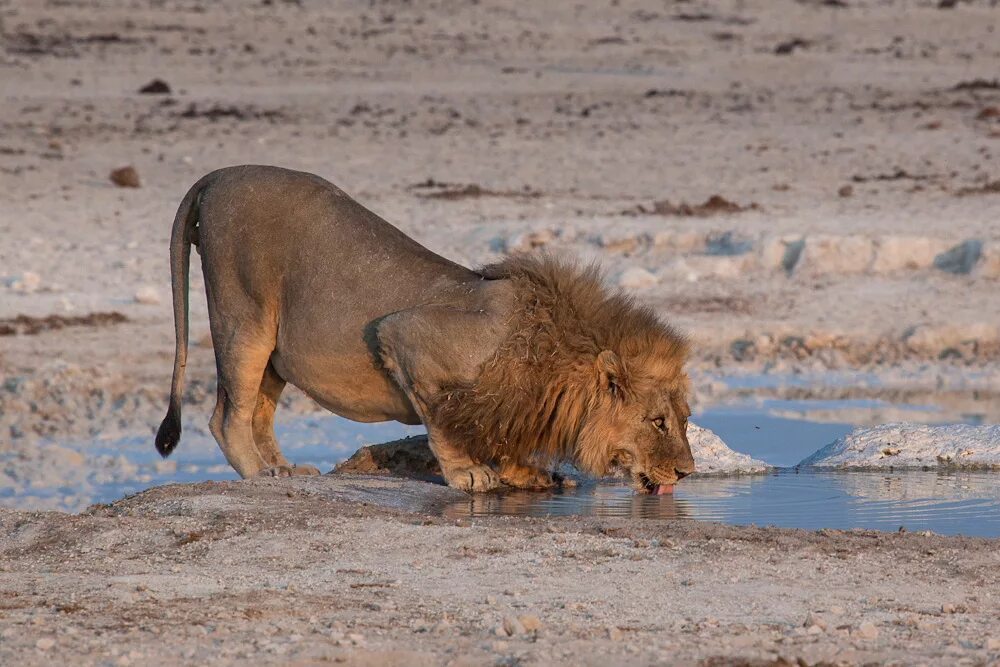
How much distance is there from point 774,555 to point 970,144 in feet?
44.0

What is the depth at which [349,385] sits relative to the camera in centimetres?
717

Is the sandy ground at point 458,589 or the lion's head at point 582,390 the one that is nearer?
the sandy ground at point 458,589

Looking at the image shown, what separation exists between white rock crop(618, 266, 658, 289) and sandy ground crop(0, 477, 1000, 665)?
20.5 feet

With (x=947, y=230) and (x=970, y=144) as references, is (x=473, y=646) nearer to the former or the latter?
(x=947, y=230)

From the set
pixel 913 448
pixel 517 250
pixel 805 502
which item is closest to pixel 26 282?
pixel 517 250

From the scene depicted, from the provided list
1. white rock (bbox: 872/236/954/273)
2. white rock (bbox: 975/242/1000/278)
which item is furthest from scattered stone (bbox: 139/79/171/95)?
white rock (bbox: 975/242/1000/278)

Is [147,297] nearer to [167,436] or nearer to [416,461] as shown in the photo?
[167,436]

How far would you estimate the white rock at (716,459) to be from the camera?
7.51 metres

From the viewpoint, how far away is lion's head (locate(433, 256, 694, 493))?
6.72m

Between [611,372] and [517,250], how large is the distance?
21.1 ft

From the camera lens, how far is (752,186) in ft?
52.2

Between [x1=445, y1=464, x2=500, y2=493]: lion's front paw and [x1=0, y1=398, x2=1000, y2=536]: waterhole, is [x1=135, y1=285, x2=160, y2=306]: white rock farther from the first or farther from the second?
[x1=445, y1=464, x2=500, y2=493]: lion's front paw

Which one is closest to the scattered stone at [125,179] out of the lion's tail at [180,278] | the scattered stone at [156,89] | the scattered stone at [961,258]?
the scattered stone at [961,258]

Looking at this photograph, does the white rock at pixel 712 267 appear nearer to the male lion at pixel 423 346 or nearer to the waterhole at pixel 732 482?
the waterhole at pixel 732 482
